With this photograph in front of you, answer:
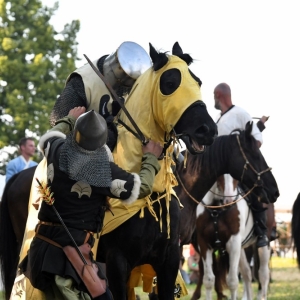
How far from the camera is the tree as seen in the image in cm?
3419

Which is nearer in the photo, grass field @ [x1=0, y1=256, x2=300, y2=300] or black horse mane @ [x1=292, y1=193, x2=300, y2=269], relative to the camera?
black horse mane @ [x1=292, y1=193, x2=300, y2=269]

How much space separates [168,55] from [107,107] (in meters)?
0.81

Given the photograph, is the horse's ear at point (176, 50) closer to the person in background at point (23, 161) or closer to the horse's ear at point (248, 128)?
the horse's ear at point (248, 128)

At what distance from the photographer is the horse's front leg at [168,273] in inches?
265

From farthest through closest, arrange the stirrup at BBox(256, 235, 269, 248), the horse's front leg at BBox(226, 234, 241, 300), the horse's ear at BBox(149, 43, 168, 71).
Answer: the stirrup at BBox(256, 235, 269, 248), the horse's front leg at BBox(226, 234, 241, 300), the horse's ear at BBox(149, 43, 168, 71)

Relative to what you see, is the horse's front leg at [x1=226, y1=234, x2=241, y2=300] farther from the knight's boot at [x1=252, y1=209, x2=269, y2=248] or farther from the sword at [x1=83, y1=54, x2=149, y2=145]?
the sword at [x1=83, y1=54, x2=149, y2=145]

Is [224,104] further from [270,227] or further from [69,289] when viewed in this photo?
[69,289]

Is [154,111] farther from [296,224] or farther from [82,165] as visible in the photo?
[296,224]

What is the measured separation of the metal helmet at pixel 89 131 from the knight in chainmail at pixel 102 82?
1771 mm

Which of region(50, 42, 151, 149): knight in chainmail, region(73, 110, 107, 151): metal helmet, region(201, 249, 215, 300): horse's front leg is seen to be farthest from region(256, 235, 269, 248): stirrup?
region(73, 110, 107, 151): metal helmet

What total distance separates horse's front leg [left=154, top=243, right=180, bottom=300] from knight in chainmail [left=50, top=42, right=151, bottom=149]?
1202 mm

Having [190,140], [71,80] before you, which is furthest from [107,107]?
[190,140]

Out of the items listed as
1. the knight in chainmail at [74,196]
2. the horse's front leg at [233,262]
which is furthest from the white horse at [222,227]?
the knight in chainmail at [74,196]

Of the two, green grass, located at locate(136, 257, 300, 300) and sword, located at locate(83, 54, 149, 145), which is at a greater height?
sword, located at locate(83, 54, 149, 145)
